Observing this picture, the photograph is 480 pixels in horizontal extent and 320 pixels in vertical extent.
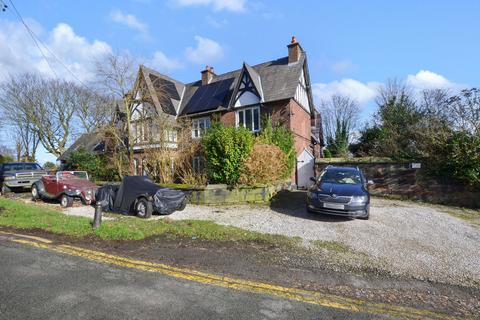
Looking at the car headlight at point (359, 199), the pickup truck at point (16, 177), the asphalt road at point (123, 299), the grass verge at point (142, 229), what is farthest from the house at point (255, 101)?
the asphalt road at point (123, 299)

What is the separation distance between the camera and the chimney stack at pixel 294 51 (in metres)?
19.7

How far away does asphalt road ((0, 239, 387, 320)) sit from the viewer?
9.39 ft

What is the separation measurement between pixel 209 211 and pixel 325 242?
4.78 m

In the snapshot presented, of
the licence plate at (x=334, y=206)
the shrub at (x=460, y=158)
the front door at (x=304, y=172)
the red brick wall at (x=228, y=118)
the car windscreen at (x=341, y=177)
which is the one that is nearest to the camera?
the licence plate at (x=334, y=206)

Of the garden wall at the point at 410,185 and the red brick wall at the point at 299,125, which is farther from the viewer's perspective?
the red brick wall at the point at 299,125

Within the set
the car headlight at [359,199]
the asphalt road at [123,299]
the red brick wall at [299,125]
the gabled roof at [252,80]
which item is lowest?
the asphalt road at [123,299]

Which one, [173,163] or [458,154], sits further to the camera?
[173,163]

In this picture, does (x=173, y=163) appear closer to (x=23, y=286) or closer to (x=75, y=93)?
(x=23, y=286)

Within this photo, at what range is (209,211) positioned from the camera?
9.39 m

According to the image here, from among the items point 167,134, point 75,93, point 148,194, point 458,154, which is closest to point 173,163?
point 167,134

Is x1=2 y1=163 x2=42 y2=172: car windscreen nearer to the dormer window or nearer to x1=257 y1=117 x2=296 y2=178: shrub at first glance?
the dormer window

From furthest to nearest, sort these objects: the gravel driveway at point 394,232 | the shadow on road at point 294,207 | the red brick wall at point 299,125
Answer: the red brick wall at point 299,125, the shadow on road at point 294,207, the gravel driveway at point 394,232

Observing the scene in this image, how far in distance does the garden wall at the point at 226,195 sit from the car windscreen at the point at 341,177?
287cm

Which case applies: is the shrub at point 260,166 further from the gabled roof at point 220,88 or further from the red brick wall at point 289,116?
the gabled roof at point 220,88
